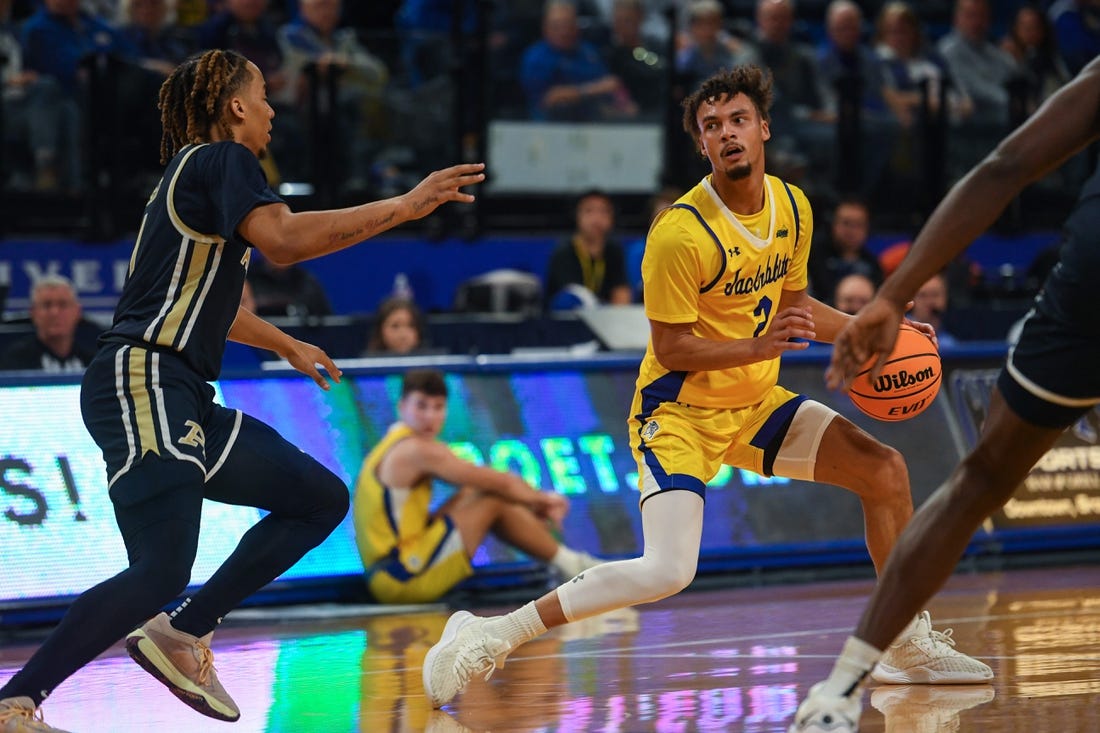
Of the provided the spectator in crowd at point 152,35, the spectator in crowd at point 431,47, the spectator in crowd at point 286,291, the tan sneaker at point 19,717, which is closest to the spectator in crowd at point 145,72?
the spectator in crowd at point 152,35

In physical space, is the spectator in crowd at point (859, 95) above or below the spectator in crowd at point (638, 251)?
above

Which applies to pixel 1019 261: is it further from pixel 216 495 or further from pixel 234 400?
pixel 216 495

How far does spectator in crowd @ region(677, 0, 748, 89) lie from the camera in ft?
45.5

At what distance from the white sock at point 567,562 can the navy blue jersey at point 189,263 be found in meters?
3.72

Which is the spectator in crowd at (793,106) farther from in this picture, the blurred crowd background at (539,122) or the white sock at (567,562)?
the white sock at (567,562)

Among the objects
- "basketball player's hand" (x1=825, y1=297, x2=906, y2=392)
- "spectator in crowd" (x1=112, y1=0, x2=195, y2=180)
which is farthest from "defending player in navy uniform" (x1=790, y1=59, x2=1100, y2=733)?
"spectator in crowd" (x1=112, y1=0, x2=195, y2=180)

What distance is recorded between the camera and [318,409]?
898 centimetres

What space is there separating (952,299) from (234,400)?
6.43 m

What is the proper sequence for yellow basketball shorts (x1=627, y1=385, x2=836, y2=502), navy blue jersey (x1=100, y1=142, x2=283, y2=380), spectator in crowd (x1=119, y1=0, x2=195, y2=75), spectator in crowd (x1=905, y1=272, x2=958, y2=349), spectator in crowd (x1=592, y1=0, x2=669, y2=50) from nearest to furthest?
navy blue jersey (x1=100, y1=142, x2=283, y2=380) < yellow basketball shorts (x1=627, y1=385, x2=836, y2=502) < spectator in crowd (x1=905, y1=272, x2=958, y2=349) < spectator in crowd (x1=119, y1=0, x2=195, y2=75) < spectator in crowd (x1=592, y1=0, x2=669, y2=50)

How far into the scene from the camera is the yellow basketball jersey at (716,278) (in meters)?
5.98

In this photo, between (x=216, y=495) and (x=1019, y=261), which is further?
(x=1019, y=261)

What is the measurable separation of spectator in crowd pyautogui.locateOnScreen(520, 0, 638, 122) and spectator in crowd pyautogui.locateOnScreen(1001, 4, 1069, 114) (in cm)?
380

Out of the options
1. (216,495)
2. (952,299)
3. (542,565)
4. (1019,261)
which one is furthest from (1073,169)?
(216,495)

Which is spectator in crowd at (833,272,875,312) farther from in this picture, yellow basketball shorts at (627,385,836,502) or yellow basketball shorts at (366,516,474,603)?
yellow basketball shorts at (627,385,836,502)
